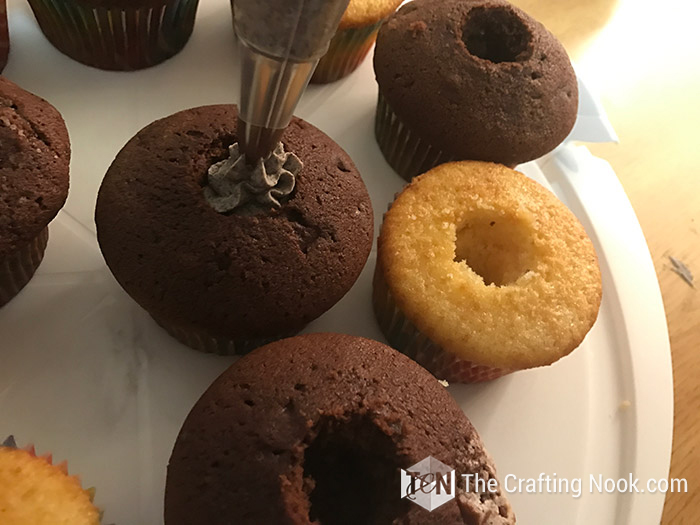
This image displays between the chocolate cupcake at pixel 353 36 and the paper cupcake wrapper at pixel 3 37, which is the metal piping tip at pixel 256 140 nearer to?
the chocolate cupcake at pixel 353 36

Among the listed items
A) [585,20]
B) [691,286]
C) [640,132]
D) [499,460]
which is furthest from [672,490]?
[585,20]

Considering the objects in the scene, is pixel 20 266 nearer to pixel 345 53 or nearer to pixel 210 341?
pixel 210 341

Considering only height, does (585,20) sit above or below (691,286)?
above

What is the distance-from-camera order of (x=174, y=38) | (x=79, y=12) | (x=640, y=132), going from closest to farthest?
1. (x=79, y=12)
2. (x=174, y=38)
3. (x=640, y=132)

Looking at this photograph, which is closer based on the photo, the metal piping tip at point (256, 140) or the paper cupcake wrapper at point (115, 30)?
the metal piping tip at point (256, 140)

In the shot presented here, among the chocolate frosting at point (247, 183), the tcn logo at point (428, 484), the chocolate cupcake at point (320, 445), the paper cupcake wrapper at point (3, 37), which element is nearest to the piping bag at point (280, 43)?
the chocolate frosting at point (247, 183)

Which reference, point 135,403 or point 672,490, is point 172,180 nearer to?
point 135,403
